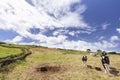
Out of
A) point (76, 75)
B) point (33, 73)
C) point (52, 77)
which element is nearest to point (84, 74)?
point (76, 75)

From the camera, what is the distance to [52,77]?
117 feet

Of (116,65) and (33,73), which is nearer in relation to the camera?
(33,73)

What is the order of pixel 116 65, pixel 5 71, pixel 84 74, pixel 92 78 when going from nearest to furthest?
pixel 92 78
pixel 84 74
pixel 5 71
pixel 116 65

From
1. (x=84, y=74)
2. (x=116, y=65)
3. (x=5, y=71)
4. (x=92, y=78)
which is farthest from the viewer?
(x=116, y=65)

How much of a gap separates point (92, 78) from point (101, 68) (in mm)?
8826

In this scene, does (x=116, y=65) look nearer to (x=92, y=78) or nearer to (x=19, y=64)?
(x=92, y=78)

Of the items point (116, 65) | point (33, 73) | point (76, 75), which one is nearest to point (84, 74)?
point (76, 75)

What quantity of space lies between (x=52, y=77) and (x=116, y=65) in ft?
54.4

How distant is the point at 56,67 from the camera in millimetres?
43406

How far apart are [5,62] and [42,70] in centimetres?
910

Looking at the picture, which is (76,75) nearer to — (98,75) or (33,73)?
(98,75)

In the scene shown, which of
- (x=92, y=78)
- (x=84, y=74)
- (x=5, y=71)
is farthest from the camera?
(x=5, y=71)

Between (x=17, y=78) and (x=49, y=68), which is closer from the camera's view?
(x=17, y=78)

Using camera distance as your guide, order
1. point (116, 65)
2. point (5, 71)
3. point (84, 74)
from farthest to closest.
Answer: point (116, 65)
point (5, 71)
point (84, 74)
